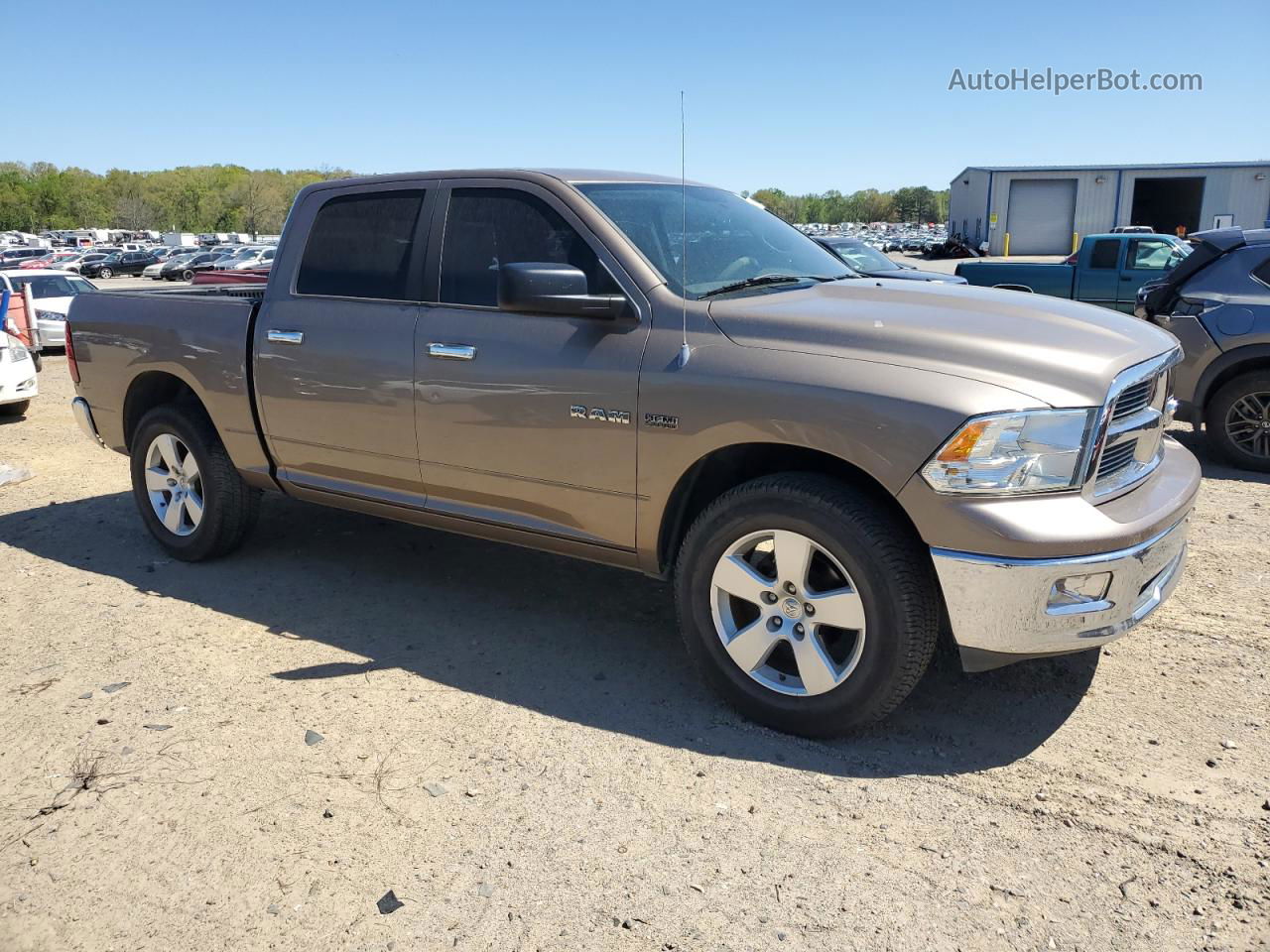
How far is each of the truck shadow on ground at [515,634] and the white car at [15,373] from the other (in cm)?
457

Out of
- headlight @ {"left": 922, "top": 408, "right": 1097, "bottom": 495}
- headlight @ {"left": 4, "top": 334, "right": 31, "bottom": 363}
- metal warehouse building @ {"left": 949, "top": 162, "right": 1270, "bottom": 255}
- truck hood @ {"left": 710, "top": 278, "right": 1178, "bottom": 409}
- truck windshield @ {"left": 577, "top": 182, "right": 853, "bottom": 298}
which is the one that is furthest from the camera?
metal warehouse building @ {"left": 949, "top": 162, "right": 1270, "bottom": 255}

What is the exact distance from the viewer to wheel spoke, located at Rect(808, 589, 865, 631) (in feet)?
10.7

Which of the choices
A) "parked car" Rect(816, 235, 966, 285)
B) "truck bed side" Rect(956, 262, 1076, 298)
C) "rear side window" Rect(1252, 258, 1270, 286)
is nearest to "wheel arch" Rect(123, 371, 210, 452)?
"rear side window" Rect(1252, 258, 1270, 286)

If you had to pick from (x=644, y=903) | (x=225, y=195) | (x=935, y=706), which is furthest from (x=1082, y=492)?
(x=225, y=195)

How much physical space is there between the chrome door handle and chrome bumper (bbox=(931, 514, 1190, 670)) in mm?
2035

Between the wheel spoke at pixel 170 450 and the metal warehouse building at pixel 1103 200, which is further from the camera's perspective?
the metal warehouse building at pixel 1103 200

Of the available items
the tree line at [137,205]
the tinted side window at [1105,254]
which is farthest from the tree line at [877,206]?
the tinted side window at [1105,254]

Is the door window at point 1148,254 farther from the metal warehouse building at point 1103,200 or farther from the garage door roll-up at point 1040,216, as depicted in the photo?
the garage door roll-up at point 1040,216

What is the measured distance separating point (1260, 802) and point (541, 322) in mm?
2932

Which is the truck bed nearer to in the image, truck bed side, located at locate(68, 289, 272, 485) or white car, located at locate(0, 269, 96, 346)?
truck bed side, located at locate(68, 289, 272, 485)

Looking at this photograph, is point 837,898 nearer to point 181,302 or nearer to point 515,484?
point 515,484

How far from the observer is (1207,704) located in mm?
3682

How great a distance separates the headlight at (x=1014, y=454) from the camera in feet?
9.84

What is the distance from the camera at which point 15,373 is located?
412 inches
